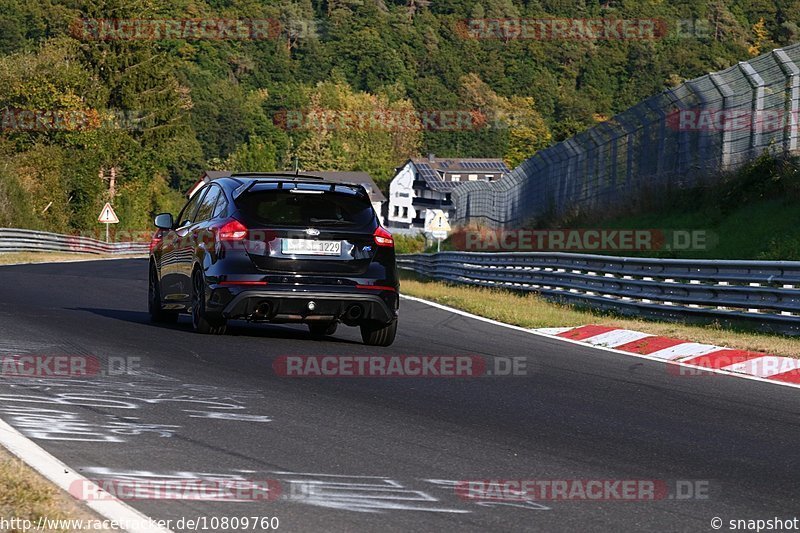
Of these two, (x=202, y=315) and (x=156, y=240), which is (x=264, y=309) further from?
(x=156, y=240)

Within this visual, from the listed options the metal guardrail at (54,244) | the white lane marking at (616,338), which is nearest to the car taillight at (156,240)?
the white lane marking at (616,338)

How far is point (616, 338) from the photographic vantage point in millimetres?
15211

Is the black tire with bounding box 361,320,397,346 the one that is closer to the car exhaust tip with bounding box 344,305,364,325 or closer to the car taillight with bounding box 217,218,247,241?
the car exhaust tip with bounding box 344,305,364,325

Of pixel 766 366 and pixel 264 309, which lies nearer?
pixel 264 309

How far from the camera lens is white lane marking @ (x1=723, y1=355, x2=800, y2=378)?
11934 mm

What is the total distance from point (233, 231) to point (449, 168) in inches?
6683

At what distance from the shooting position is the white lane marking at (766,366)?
39.2 feet

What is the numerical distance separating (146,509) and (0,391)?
362cm

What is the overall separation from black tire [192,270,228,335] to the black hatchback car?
12mm
